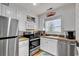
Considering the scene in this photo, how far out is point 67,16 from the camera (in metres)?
1.68

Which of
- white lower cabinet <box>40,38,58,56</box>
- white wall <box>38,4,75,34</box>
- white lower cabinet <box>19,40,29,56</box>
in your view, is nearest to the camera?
white lower cabinet <box>19,40,29,56</box>

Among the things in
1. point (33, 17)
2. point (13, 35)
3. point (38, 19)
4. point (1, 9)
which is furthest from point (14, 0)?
point (38, 19)

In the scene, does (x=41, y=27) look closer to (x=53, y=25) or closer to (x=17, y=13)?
(x=53, y=25)

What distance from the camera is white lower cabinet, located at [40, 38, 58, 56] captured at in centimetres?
178

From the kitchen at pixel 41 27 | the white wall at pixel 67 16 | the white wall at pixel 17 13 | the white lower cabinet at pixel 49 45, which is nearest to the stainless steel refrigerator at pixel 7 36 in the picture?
the kitchen at pixel 41 27

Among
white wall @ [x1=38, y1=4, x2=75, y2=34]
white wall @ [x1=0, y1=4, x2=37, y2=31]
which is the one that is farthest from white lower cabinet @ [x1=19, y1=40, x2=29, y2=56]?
white wall @ [x1=38, y1=4, x2=75, y2=34]

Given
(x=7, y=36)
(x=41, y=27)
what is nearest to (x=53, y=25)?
(x=41, y=27)

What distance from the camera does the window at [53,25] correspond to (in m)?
1.87

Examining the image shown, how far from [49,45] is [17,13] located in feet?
3.63

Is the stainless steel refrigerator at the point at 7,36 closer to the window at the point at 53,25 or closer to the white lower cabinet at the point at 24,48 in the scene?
the white lower cabinet at the point at 24,48

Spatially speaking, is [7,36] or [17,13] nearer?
[7,36]

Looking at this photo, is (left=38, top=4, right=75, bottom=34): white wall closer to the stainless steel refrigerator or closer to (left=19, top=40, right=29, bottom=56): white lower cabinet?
(left=19, top=40, right=29, bottom=56): white lower cabinet

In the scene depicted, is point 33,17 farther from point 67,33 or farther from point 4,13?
point 67,33

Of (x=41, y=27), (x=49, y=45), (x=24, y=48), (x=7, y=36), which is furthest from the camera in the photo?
(x=49, y=45)
